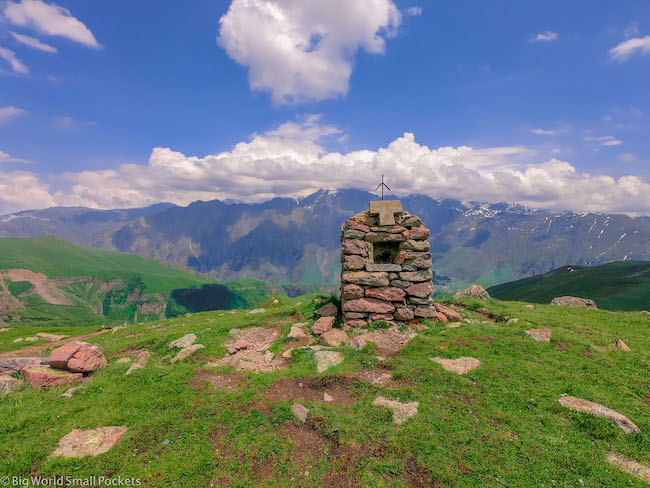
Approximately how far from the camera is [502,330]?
46.2ft

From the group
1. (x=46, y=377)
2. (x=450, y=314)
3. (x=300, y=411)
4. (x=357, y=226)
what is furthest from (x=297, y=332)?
(x=46, y=377)

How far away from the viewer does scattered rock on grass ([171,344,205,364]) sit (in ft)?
44.4

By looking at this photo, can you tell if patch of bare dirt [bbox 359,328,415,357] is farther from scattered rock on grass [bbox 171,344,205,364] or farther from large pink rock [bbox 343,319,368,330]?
scattered rock on grass [bbox 171,344,205,364]

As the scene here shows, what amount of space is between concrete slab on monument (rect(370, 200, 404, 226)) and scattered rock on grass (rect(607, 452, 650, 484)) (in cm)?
1213

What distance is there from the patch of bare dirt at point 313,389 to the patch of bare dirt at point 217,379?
5.90 feet

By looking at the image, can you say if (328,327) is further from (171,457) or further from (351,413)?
(171,457)

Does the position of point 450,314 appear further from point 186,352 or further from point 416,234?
point 186,352

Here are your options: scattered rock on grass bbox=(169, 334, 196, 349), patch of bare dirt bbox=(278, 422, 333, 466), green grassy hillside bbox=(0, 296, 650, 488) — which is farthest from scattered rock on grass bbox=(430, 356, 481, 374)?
scattered rock on grass bbox=(169, 334, 196, 349)

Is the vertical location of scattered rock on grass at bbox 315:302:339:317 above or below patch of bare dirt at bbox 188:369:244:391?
above

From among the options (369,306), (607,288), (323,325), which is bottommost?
(607,288)

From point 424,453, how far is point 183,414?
24.1ft

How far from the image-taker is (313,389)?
401 inches

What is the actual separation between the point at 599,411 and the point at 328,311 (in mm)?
12541

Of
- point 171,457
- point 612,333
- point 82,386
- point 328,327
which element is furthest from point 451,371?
point 82,386
